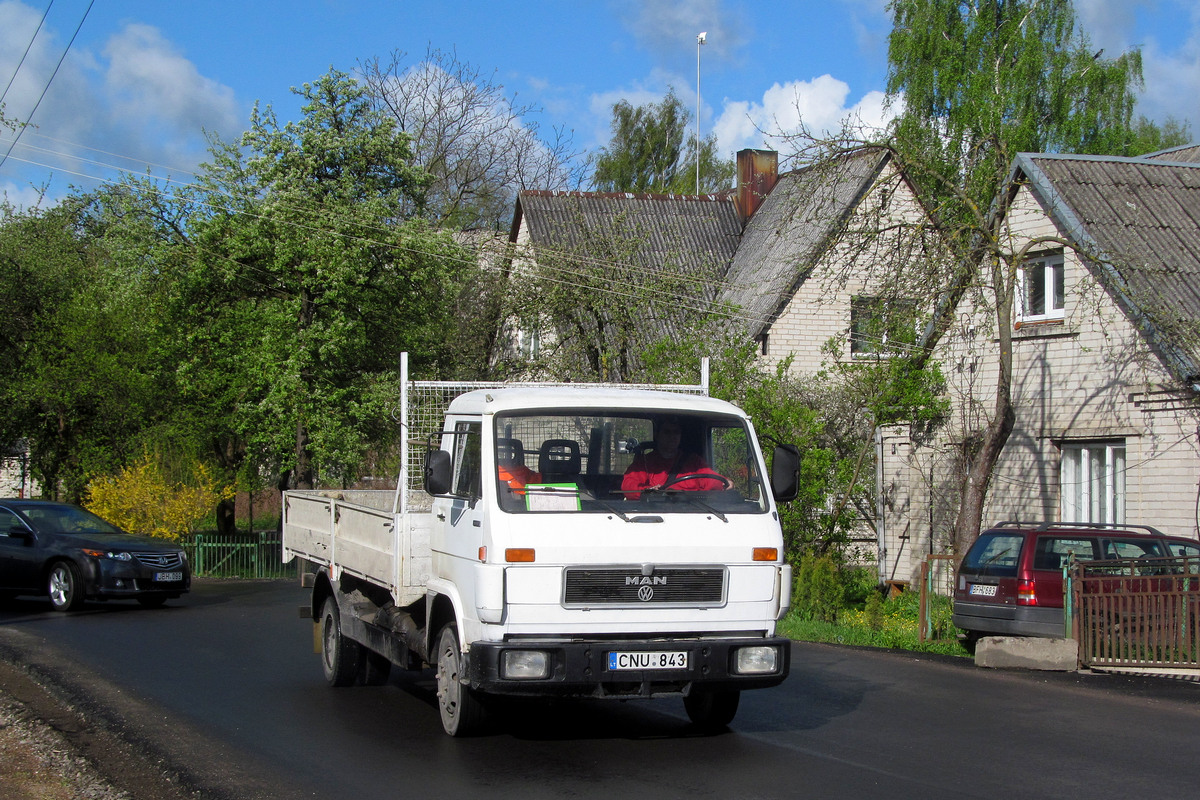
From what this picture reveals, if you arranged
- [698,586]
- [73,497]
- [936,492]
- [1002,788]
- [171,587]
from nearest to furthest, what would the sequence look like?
1. [1002,788]
2. [698,586]
3. [171,587]
4. [936,492]
5. [73,497]

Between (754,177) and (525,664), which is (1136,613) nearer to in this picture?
(525,664)

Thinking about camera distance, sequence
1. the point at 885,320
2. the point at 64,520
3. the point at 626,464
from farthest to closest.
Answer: the point at 64,520, the point at 885,320, the point at 626,464

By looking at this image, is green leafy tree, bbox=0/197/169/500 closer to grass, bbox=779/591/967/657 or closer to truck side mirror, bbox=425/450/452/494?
grass, bbox=779/591/967/657

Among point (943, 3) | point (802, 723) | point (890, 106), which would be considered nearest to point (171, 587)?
point (802, 723)

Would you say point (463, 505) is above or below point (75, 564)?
above

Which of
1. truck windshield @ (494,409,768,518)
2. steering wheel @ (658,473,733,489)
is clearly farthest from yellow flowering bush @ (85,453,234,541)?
steering wheel @ (658,473,733,489)

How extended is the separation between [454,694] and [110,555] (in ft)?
35.4

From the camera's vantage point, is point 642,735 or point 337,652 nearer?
point 642,735

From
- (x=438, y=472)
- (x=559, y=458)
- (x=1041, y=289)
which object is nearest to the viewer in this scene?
(x=438, y=472)

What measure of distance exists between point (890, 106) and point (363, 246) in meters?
16.3

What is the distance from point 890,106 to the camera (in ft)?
111

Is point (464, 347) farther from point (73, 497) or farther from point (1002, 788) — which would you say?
point (1002, 788)

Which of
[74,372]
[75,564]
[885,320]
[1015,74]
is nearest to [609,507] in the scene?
[885,320]

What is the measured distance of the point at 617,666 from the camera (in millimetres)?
7199
